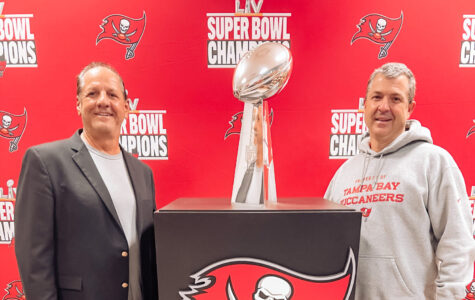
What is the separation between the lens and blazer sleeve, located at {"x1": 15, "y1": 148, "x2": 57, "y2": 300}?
1015 mm

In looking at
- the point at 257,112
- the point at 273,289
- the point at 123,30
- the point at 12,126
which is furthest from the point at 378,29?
the point at 12,126

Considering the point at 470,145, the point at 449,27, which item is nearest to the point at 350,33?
the point at 449,27

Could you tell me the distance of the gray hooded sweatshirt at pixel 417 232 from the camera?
42.8 inches

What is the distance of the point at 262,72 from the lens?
76 centimetres

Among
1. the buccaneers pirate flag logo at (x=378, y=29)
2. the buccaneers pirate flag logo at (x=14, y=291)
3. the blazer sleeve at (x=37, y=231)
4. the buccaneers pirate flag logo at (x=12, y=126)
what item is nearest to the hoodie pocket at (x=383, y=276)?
the blazer sleeve at (x=37, y=231)

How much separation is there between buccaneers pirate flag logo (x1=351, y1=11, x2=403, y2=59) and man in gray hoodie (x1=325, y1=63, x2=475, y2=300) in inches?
26.9

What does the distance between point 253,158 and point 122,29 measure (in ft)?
4.65

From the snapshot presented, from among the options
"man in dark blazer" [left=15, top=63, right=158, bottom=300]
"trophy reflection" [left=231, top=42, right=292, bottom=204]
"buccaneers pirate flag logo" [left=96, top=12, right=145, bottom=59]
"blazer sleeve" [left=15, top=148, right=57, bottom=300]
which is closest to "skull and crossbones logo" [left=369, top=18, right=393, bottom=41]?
"trophy reflection" [left=231, top=42, right=292, bottom=204]

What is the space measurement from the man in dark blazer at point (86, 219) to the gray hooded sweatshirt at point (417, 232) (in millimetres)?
855

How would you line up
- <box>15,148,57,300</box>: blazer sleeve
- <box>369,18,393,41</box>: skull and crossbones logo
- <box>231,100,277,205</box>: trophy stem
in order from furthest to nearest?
<box>369,18,393,41</box>: skull and crossbones logo < <box>15,148,57,300</box>: blazer sleeve < <box>231,100,277,205</box>: trophy stem

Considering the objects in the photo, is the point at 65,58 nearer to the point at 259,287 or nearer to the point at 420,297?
the point at 259,287

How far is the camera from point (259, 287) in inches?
29.8

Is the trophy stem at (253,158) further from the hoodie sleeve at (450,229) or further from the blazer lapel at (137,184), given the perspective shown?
Result: the hoodie sleeve at (450,229)

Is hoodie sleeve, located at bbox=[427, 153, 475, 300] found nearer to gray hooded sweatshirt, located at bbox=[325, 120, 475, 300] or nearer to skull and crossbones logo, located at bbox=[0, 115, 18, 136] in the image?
gray hooded sweatshirt, located at bbox=[325, 120, 475, 300]
